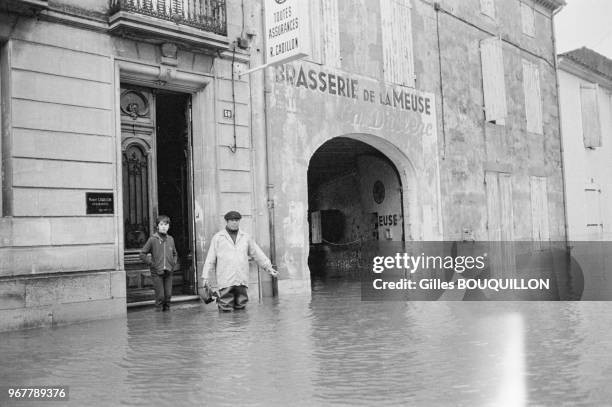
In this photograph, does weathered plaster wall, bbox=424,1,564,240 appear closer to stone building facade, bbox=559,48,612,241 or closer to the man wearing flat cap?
stone building facade, bbox=559,48,612,241

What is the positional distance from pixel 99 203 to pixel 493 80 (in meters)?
13.0

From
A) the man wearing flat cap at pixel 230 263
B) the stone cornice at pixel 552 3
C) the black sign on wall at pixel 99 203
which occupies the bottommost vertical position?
the man wearing flat cap at pixel 230 263

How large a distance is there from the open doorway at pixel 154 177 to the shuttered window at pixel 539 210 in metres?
12.5

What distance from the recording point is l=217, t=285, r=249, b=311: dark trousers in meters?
9.83

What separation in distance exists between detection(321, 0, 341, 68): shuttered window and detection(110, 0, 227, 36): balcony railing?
2.88m

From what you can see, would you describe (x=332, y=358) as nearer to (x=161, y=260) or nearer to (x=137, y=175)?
(x=161, y=260)

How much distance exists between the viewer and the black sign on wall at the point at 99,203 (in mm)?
9508

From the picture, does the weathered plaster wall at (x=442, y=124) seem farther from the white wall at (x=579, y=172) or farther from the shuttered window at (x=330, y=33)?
the white wall at (x=579, y=172)

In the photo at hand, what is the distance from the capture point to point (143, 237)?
10.9 metres

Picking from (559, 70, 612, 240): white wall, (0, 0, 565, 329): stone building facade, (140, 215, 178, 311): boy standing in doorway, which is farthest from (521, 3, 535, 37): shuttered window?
(140, 215, 178, 311): boy standing in doorway

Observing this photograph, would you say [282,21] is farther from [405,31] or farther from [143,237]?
[405,31]

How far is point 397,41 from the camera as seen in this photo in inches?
614

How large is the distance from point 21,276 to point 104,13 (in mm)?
4214

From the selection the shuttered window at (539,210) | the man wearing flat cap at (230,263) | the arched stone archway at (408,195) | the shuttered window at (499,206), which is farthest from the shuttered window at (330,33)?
the shuttered window at (539,210)
